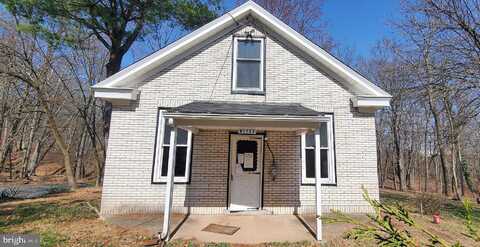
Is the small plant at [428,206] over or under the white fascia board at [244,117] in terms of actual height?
under

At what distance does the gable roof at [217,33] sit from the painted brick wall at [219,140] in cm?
27

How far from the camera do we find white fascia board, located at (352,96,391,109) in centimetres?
767

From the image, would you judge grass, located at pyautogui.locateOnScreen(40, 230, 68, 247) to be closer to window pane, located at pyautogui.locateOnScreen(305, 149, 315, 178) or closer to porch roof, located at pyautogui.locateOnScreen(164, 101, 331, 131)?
porch roof, located at pyautogui.locateOnScreen(164, 101, 331, 131)

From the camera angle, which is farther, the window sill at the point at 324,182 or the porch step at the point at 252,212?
the window sill at the point at 324,182

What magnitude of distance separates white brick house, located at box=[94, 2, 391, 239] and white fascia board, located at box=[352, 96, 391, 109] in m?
0.03

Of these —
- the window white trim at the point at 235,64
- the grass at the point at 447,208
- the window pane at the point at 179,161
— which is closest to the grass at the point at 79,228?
the grass at the point at 447,208

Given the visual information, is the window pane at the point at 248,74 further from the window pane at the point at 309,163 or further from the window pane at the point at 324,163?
the window pane at the point at 324,163

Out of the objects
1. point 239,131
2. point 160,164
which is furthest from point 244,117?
point 160,164

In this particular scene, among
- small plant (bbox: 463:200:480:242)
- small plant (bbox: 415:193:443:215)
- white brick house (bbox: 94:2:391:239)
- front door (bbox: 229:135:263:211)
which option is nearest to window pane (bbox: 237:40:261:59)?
white brick house (bbox: 94:2:391:239)

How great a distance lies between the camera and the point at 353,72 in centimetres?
796

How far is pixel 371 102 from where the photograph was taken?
7750mm

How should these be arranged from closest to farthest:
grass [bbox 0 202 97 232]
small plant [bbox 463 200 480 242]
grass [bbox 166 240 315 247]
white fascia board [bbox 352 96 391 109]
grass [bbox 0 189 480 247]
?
small plant [bbox 463 200 480 242]
grass [bbox 166 240 315 247]
grass [bbox 0 189 480 247]
grass [bbox 0 202 97 232]
white fascia board [bbox 352 96 391 109]

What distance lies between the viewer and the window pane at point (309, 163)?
796 cm

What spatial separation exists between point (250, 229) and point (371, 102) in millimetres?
5229
